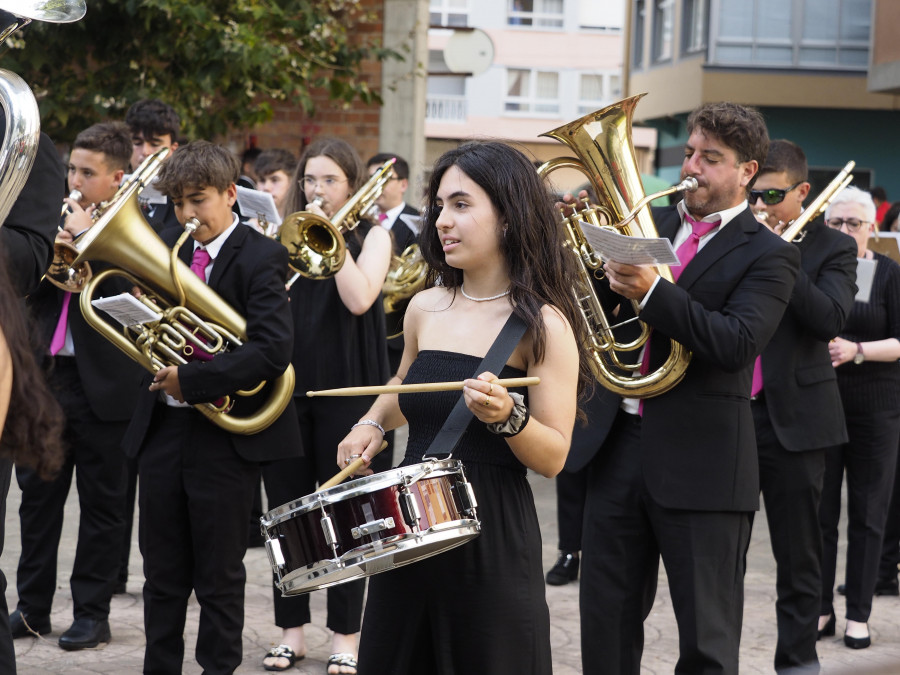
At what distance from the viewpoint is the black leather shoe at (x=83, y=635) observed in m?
4.83

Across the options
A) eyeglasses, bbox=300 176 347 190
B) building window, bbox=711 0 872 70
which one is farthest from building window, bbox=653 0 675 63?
eyeglasses, bbox=300 176 347 190

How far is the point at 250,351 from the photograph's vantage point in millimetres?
4098

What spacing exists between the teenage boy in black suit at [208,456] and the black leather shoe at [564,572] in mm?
2261

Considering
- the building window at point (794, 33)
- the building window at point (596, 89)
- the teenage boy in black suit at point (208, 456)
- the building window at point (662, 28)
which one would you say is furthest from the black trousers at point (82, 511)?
the building window at point (596, 89)

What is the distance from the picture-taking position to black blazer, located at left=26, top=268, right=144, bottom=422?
16.1 ft

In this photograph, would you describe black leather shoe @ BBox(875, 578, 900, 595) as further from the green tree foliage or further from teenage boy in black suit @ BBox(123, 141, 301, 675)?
the green tree foliage

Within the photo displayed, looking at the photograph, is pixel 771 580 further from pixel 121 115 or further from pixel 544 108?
pixel 544 108

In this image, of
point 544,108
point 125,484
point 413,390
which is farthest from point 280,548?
point 544,108

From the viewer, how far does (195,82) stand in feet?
27.7

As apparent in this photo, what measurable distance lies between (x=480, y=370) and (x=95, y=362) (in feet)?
8.53

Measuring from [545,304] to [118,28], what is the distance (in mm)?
6180

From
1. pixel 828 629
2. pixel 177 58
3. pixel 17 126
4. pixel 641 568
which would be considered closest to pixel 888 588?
pixel 828 629

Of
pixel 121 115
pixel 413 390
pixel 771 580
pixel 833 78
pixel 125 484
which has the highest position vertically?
pixel 833 78

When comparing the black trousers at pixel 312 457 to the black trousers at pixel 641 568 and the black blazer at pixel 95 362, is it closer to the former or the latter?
the black blazer at pixel 95 362
